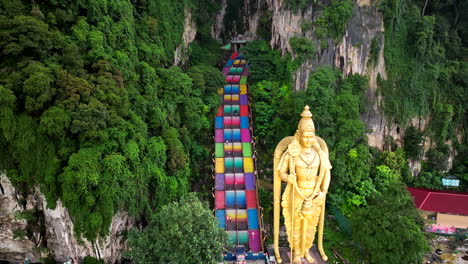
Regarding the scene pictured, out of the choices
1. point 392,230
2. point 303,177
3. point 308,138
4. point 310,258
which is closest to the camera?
point 308,138

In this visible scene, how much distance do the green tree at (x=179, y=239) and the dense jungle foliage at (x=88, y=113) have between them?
60.0 inches

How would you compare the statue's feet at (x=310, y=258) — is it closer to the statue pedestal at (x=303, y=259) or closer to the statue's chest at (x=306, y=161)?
the statue pedestal at (x=303, y=259)

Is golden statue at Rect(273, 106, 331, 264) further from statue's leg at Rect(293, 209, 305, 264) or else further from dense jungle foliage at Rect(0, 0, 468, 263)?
dense jungle foliage at Rect(0, 0, 468, 263)

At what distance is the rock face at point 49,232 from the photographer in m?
15.2

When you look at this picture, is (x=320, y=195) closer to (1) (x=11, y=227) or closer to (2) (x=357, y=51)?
(1) (x=11, y=227)

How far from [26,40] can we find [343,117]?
630 inches

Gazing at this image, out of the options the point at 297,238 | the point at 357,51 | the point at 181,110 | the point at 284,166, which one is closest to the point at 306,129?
the point at 284,166

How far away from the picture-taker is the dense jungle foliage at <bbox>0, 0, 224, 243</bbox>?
14094 mm

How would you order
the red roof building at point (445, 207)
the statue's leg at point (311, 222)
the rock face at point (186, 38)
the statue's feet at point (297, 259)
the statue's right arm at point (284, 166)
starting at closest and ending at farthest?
1. the statue's right arm at point (284, 166)
2. the statue's leg at point (311, 222)
3. the statue's feet at point (297, 259)
4. the red roof building at point (445, 207)
5. the rock face at point (186, 38)

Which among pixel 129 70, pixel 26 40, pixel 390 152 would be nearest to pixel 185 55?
pixel 129 70

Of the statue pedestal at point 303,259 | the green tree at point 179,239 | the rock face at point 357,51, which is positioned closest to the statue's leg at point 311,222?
the statue pedestal at point 303,259

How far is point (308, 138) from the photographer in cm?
1449

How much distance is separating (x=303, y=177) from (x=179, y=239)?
5.16 m

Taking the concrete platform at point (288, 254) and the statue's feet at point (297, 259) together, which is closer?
the statue's feet at point (297, 259)
